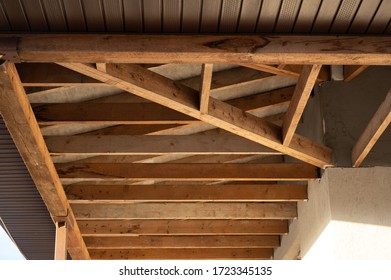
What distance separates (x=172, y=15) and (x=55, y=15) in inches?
29.1

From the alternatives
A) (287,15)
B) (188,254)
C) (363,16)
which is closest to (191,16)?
(287,15)

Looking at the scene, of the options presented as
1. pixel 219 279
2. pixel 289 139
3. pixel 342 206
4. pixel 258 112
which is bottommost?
pixel 219 279

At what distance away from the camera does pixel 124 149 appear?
705 cm

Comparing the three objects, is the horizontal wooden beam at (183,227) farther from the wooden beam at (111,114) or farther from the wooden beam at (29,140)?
the wooden beam at (111,114)

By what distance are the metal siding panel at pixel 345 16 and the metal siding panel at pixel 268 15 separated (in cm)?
39

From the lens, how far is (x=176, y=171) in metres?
7.66

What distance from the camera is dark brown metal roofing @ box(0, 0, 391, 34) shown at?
4270 mm

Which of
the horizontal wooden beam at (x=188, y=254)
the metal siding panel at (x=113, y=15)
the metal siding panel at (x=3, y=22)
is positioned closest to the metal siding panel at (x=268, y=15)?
the metal siding panel at (x=113, y=15)

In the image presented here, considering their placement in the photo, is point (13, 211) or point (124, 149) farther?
point (13, 211)

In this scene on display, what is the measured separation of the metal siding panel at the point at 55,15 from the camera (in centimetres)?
425

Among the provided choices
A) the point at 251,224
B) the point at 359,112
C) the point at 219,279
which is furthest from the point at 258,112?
the point at 219,279

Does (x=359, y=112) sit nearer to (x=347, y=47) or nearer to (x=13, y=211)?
(x=347, y=47)

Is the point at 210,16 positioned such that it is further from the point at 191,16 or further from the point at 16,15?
the point at 16,15

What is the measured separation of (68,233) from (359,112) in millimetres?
3961
